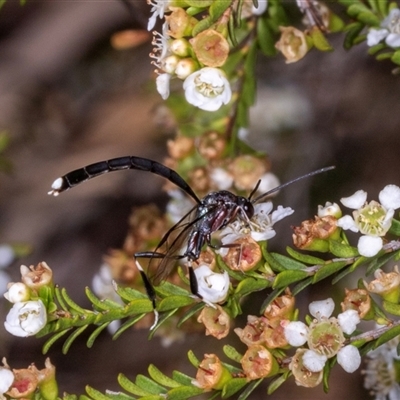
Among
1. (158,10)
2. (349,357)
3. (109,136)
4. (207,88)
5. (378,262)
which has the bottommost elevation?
(109,136)

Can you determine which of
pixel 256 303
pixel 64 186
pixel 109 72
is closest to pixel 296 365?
pixel 64 186

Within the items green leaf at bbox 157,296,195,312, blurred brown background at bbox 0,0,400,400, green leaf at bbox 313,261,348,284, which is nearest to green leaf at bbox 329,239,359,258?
green leaf at bbox 313,261,348,284

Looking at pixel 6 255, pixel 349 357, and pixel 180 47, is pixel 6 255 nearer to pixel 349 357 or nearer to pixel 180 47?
pixel 180 47

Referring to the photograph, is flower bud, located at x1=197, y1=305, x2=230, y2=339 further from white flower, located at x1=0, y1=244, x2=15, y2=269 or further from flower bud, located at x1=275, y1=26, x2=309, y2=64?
white flower, located at x1=0, y1=244, x2=15, y2=269

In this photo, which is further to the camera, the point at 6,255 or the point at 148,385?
the point at 6,255

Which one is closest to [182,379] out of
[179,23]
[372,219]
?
[372,219]

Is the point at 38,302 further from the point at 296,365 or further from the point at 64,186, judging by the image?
the point at 296,365

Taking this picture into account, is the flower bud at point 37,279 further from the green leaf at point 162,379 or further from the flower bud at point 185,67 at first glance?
the flower bud at point 185,67
